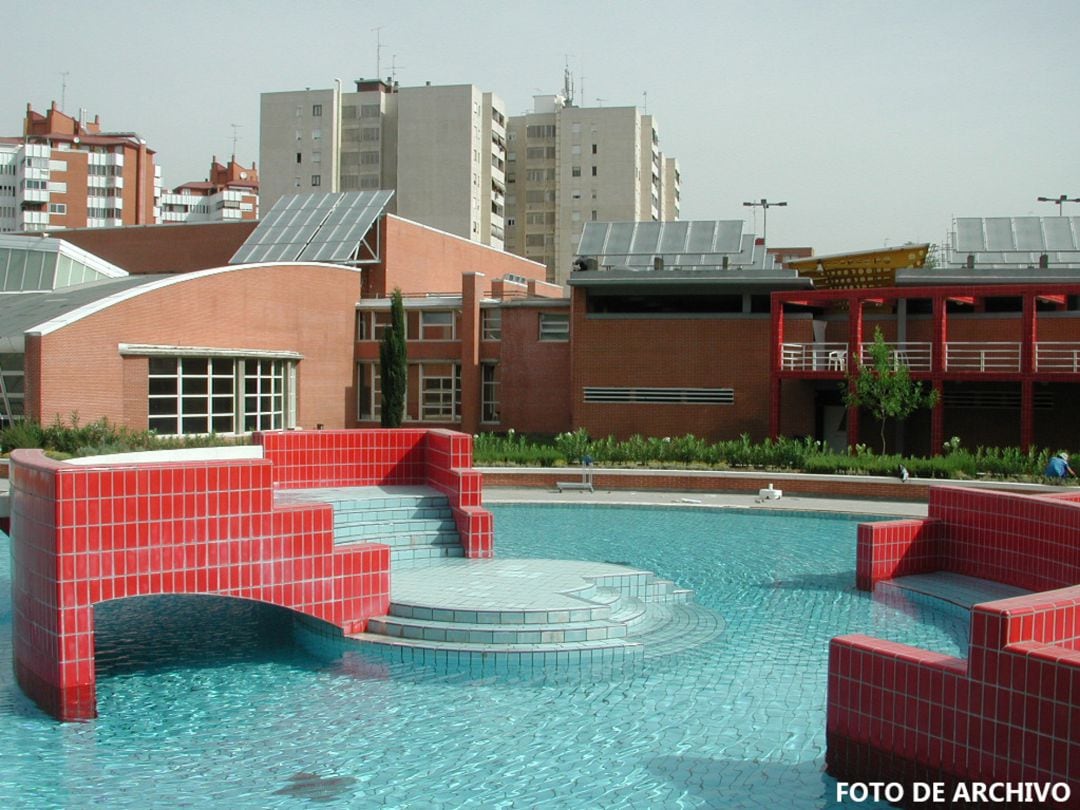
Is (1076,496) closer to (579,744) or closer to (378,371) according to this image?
(579,744)

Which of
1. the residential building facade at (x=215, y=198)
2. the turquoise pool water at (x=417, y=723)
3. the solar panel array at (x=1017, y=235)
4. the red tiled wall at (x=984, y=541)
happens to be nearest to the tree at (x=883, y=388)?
the solar panel array at (x=1017, y=235)

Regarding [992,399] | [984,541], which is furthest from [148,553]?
[992,399]

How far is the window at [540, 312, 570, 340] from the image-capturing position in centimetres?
3531

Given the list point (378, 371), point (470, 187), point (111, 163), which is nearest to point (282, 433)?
point (378, 371)

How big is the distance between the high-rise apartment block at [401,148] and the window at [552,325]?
44221 millimetres

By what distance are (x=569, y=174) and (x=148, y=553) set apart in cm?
8085

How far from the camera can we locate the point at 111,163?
335ft

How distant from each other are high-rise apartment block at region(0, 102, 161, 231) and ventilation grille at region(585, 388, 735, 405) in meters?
78.6

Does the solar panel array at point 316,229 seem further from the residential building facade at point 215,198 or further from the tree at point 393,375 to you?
the residential building facade at point 215,198

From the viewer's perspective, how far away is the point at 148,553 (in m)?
9.59

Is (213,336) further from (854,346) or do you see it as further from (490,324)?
(854,346)

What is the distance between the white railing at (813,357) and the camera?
2925cm

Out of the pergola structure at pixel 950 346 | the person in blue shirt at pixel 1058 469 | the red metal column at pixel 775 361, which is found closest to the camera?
the person in blue shirt at pixel 1058 469

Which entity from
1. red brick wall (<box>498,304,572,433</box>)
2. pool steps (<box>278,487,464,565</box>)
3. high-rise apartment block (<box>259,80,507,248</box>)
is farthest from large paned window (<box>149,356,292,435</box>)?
high-rise apartment block (<box>259,80,507,248</box>)
